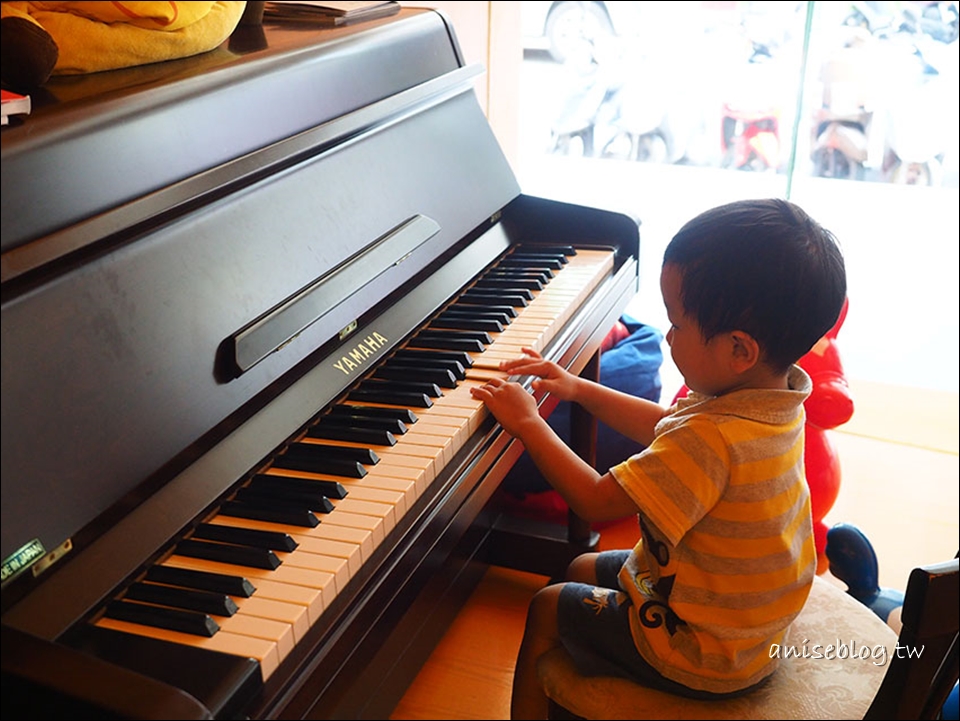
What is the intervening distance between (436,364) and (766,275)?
52 centimetres

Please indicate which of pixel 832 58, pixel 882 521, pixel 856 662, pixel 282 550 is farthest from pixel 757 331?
pixel 832 58

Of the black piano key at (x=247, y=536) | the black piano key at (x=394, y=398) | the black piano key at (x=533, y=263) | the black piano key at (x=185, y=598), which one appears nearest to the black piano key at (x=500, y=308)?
the black piano key at (x=533, y=263)

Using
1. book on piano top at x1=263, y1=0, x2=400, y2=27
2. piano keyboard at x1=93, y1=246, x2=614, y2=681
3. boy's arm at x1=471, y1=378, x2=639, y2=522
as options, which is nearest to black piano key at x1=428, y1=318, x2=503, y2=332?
piano keyboard at x1=93, y1=246, x2=614, y2=681

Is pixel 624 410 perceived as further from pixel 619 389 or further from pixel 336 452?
pixel 619 389

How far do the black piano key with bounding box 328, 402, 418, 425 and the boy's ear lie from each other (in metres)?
0.43

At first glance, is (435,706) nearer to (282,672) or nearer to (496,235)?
(496,235)

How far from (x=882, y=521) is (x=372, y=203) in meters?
1.77

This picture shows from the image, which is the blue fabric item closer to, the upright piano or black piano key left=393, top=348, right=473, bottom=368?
the upright piano

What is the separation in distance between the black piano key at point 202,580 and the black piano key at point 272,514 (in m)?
0.11

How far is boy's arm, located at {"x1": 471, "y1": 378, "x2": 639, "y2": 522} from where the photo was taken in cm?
134

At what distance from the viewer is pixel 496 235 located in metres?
2.06

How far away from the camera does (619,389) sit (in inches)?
101

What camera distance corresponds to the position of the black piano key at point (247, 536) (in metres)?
1.09

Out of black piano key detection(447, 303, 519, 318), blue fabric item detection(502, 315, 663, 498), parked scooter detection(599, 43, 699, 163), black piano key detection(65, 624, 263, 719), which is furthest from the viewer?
parked scooter detection(599, 43, 699, 163)
